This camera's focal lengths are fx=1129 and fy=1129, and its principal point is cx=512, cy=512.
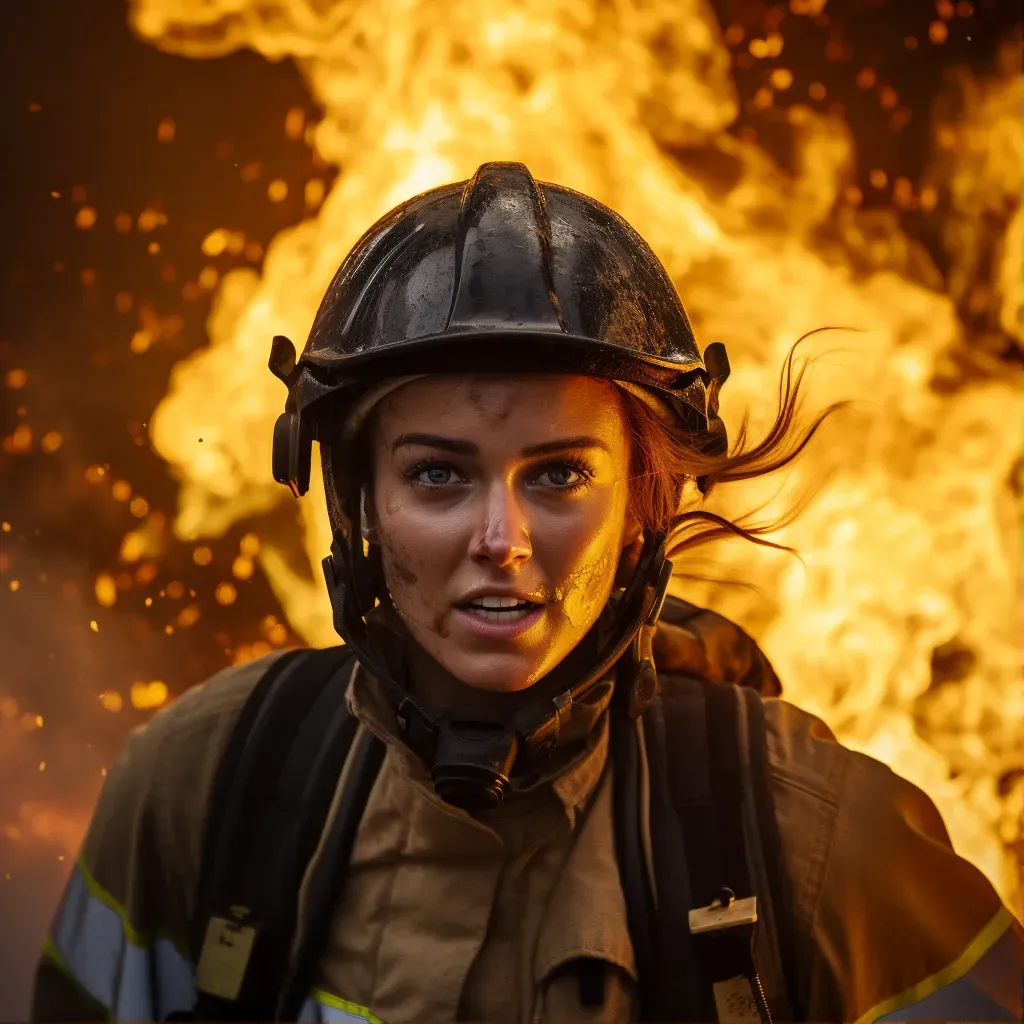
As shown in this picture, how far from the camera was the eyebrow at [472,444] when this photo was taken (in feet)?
5.52

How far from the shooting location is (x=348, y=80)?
8.83 ft

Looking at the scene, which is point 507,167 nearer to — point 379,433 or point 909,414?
point 379,433

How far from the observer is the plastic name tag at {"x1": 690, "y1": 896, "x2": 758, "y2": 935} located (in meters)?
1.73

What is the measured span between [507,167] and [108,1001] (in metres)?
1.63

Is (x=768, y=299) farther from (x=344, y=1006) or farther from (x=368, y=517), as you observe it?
(x=344, y=1006)

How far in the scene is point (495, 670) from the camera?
1728mm

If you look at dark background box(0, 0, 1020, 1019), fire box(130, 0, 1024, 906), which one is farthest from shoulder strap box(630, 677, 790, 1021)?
dark background box(0, 0, 1020, 1019)

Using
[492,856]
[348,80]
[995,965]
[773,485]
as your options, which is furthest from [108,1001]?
[348,80]

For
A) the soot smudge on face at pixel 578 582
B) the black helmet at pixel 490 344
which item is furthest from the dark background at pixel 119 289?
the soot smudge on face at pixel 578 582

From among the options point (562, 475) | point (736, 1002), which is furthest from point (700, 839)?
point (562, 475)

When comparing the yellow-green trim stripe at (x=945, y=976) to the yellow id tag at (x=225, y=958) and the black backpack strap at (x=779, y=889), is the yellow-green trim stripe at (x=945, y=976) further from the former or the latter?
the yellow id tag at (x=225, y=958)

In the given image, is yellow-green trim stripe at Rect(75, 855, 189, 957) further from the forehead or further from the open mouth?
the forehead

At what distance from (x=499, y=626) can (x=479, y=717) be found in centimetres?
17

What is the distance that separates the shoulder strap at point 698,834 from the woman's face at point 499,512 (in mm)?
296
